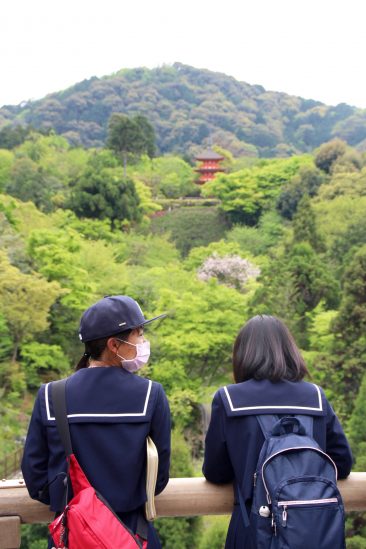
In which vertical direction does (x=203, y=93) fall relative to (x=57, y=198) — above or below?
above

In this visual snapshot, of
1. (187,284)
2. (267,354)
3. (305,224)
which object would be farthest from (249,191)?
(267,354)

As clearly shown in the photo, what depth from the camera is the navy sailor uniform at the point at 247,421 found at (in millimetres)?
1643

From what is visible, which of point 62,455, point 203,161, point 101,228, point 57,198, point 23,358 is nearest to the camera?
point 62,455

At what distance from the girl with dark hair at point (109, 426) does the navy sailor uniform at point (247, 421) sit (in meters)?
0.15

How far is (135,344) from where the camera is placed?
1.70 metres

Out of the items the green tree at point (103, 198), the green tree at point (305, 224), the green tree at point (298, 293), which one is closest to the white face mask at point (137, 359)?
the green tree at point (298, 293)

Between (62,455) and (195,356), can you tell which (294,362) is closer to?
(62,455)

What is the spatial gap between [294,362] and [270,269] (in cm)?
1319

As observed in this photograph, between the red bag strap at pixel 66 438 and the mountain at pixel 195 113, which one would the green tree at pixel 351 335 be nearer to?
the red bag strap at pixel 66 438

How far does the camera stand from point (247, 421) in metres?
1.66

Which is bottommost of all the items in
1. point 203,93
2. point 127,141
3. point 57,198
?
point 57,198

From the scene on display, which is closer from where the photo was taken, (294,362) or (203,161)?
(294,362)

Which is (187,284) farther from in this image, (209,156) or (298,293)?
(209,156)

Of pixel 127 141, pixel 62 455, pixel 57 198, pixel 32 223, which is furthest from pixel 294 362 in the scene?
pixel 127 141
